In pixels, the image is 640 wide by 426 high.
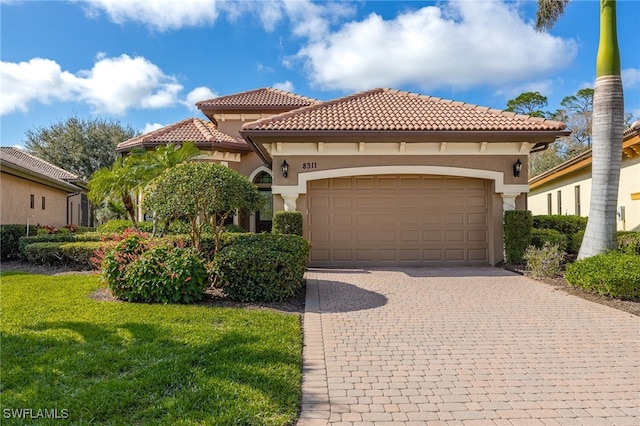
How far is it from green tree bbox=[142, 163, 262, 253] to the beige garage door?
165 inches

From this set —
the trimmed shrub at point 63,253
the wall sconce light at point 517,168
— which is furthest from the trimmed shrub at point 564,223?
the trimmed shrub at point 63,253

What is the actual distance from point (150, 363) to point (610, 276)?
26.3ft

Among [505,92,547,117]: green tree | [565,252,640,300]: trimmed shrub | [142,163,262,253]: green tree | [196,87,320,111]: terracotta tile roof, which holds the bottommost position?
[565,252,640,300]: trimmed shrub

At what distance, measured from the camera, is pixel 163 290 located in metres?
6.71

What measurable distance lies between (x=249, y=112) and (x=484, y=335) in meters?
15.2

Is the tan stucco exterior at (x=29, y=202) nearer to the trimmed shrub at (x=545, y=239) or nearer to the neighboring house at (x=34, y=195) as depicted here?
the neighboring house at (x=34, y=195)

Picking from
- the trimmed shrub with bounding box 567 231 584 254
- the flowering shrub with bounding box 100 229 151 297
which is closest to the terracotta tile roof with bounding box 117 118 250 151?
the flowering shrub with bounding box 100 229 151 297

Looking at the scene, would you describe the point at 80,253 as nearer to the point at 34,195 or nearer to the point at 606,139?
the point at 34,195

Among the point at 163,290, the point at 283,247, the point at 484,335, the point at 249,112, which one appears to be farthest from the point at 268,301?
the point at 249,112

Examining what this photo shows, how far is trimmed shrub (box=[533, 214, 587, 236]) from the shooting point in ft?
45.9

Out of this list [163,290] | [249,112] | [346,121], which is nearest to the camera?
[163,290]

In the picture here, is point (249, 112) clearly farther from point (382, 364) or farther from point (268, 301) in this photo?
point (382, 364)

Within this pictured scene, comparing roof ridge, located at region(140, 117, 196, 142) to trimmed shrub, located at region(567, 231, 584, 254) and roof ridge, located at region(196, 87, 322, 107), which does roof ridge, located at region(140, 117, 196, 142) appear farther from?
trimmed shrub, located at region(567, 231, 584, 254)

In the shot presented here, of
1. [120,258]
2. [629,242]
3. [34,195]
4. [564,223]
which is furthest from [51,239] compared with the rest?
[564,223]
